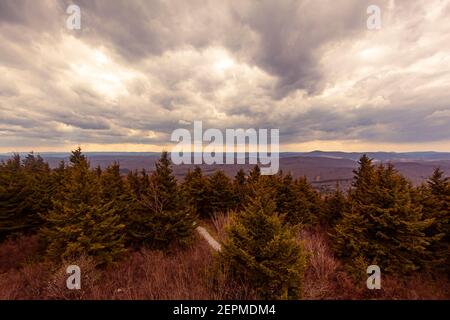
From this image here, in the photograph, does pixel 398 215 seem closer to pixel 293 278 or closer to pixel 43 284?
pixel 293 278

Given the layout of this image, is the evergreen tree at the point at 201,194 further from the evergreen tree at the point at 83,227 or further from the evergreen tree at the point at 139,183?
the evergreen tree at the point at 83,227

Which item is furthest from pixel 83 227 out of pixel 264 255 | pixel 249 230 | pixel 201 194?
pixel 201 194

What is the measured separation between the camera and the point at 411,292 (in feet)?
36.7

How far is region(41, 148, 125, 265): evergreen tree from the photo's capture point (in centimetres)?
1300

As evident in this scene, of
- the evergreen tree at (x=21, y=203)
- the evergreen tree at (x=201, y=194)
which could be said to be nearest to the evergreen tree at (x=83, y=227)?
the evergreen tree at (x=21, y=203)

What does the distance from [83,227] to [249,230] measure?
11.1 meters

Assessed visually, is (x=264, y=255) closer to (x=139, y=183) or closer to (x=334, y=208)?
(x=334, y=208)

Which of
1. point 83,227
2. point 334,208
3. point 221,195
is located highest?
point 83,227

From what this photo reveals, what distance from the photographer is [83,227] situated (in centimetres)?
1365

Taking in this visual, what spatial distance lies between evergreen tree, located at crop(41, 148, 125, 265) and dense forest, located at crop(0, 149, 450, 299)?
6 centimetres

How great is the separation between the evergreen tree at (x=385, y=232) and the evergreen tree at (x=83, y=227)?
14726mm
